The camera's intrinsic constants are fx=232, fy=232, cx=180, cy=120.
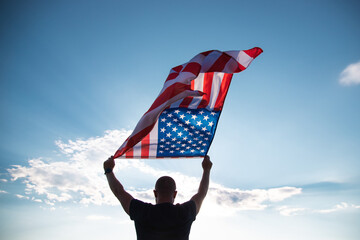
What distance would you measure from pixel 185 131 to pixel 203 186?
2655 mm

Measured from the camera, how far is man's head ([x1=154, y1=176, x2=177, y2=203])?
3348 mm

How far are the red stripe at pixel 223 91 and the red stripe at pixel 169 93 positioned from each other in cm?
114

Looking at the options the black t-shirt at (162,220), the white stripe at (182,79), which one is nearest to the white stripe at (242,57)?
the white stripe at (182,79)

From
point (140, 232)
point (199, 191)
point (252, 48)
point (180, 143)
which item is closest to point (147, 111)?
point (180, 143)

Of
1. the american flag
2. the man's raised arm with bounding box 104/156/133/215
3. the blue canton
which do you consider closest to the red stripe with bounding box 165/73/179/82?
the american flag

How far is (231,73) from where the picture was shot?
20.9ft

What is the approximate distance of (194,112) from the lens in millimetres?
6531

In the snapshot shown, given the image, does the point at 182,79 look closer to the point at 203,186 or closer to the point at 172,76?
the point at 172,76

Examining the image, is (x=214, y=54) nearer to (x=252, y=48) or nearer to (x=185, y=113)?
(x=252, y=48)

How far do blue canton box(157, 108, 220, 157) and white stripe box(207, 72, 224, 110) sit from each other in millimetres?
233

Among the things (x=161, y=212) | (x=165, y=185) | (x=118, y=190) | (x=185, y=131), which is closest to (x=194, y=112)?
(x=185, y=131)

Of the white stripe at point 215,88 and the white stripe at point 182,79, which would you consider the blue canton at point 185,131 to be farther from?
the white stripe at point 182,79

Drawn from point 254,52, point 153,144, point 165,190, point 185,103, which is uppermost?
point 254,52

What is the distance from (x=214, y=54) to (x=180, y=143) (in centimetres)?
266
